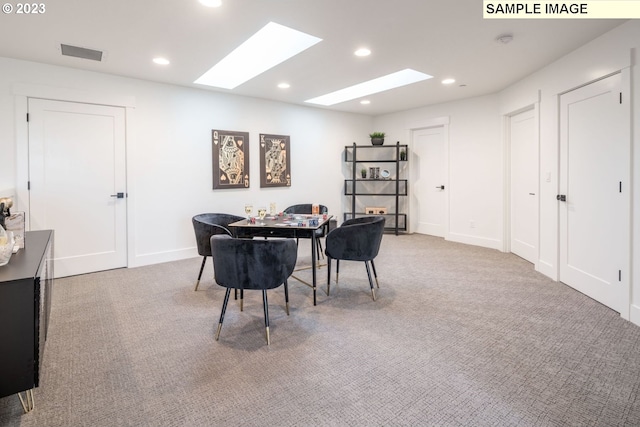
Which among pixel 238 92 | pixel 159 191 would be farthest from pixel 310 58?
pixel 159 191

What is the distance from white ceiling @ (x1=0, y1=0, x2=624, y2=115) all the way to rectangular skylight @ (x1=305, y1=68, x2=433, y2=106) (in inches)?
18.4

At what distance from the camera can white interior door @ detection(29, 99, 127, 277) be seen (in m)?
3.97

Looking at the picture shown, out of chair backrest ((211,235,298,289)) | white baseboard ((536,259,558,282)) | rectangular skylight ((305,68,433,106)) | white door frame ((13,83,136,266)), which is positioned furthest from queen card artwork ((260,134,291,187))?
white baseboard ((536,259,558,282))

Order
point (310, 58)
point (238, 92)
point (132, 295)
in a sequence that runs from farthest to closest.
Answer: point (238, 92)
point (310, 58)
point (132, 295)

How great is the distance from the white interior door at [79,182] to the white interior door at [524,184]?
5.51 metres

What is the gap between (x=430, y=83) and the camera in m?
5.00

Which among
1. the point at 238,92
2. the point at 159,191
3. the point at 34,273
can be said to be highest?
the point at 238,92

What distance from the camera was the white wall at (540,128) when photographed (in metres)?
2.84

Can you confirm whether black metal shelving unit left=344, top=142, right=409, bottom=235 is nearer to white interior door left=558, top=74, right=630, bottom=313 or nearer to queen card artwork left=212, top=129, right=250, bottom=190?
queen card artwork left=212, top=129, right=250, bottom=190

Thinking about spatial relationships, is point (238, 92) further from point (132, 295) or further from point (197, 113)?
point (132, 295)

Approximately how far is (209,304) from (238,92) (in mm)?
3452

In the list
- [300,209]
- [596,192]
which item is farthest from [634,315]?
[300,209]

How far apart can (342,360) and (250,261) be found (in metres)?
0.91

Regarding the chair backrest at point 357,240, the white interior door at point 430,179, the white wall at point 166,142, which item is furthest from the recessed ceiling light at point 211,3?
the white interior door at point 430,179
